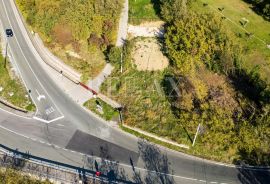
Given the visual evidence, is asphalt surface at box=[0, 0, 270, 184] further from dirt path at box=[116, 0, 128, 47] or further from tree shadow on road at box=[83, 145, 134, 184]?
dirt path at box=[116, 0, 128, 47]

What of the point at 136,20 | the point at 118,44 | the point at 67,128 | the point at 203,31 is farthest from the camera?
the point at 136,20

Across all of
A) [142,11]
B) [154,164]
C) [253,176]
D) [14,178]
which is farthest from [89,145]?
[142,11]

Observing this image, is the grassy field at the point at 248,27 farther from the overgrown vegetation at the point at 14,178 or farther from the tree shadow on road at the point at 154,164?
the overgrown vegetation at the point at 14,178

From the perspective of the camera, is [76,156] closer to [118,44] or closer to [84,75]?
[84,75]

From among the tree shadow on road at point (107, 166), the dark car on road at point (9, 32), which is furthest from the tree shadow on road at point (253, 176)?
the dark car on road at point (9, 32)

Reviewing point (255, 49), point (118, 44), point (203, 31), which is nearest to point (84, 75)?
point (118, 44)

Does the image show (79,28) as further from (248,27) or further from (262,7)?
(262,7)

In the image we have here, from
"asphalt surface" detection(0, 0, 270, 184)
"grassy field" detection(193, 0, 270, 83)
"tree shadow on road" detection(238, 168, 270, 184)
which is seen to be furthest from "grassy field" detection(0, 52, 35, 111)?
"grassy field" detection(193, 0, 270, 83)
